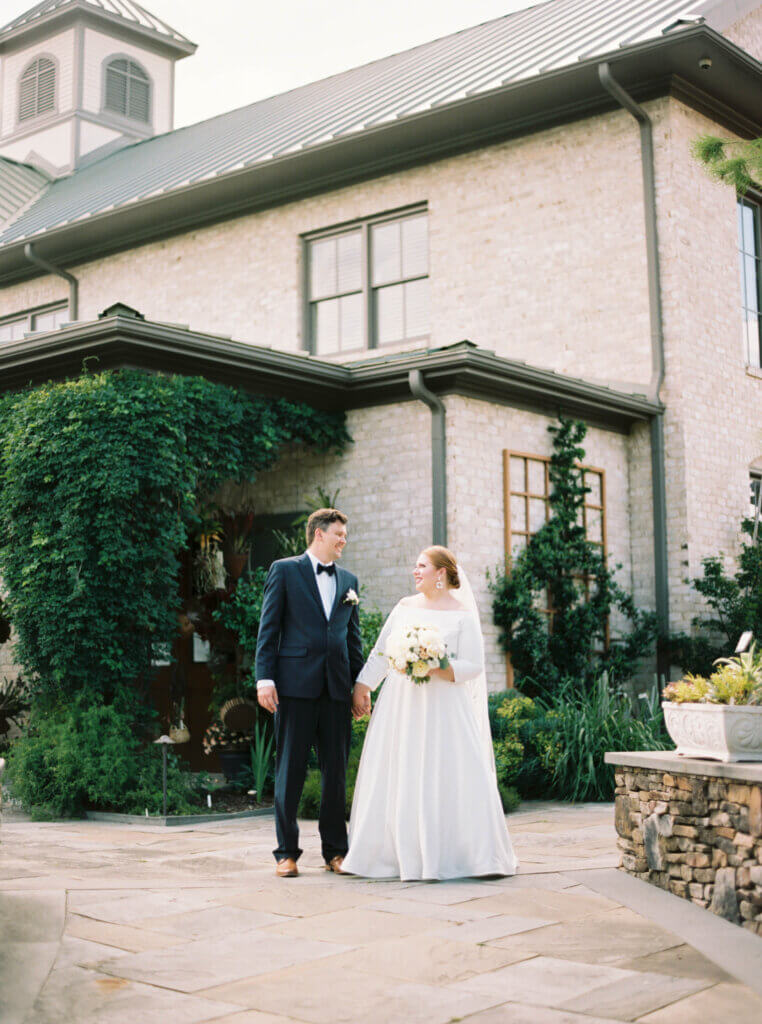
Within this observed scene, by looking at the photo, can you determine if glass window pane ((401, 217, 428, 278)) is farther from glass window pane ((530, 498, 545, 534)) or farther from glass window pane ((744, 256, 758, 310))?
glass window pane ((530, 498, 545, 534))

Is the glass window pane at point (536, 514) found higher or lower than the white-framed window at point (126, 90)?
lower

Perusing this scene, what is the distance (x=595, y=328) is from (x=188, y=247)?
6698mm

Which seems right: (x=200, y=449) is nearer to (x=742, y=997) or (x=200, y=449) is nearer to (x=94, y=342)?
(x=94, y=342)

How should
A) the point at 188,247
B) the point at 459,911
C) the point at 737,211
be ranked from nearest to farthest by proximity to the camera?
the point at 459,911 < the point at 737,211 < the point at 188,247

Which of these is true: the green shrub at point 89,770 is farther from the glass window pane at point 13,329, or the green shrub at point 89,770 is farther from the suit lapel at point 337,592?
the glass window pane at point 13,329

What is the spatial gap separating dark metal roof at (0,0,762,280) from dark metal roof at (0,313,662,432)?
3646mm

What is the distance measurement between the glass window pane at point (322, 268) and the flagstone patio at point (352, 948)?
1008cm

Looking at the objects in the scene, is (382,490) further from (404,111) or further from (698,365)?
(404,111)

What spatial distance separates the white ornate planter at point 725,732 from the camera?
5.42 metres

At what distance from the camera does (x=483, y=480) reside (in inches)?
448

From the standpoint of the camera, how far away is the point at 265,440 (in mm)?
11203

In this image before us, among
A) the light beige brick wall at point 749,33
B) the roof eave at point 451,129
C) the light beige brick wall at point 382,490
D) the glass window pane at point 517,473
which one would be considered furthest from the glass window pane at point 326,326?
the light beige brick wall at point 749,33

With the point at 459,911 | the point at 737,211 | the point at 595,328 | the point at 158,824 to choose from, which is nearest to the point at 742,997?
the point at 459,911

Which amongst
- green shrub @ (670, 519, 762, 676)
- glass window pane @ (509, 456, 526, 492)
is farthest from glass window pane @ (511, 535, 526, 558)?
green shrub @ (670, 519, 762, 676)
